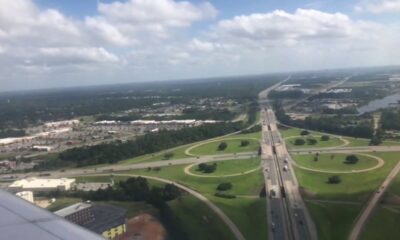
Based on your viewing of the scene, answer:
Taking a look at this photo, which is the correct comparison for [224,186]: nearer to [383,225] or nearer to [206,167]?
[206,167]

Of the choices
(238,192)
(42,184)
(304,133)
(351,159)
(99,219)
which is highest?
(99,219)

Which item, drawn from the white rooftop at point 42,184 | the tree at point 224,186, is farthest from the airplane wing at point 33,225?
the white rooftop at point 42,184

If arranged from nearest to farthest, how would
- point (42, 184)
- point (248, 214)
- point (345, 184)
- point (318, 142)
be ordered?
point (248, 214), point (345, 184), point (42, 184), point (318, 142)

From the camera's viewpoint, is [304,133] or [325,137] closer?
[325,137]

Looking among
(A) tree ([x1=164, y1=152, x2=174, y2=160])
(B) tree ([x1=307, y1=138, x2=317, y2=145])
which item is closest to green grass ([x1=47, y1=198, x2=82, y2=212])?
(A) tree ([x1=164, y1=152, x2=174, y2=160])

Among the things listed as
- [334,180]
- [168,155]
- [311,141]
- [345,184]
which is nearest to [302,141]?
[311,141]

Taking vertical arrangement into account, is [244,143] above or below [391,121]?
below

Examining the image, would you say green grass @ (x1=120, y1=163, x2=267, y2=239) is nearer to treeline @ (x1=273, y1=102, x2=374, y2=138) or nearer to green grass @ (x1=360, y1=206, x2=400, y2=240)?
green grass @ (x1=360, y1=206, x2=400, y2=240)
